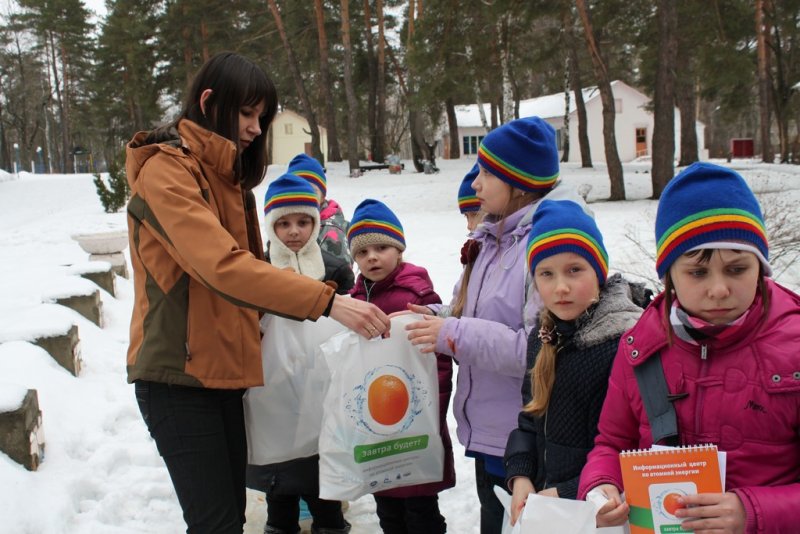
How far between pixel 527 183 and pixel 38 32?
151 feet

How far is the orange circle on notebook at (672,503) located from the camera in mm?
1398

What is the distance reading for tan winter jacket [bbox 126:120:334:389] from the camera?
195 centimetres

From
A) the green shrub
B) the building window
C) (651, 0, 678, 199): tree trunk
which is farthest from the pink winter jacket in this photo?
the building window

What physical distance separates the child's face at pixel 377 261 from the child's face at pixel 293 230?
0.46 m

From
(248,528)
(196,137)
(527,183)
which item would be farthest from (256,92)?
(248,528)

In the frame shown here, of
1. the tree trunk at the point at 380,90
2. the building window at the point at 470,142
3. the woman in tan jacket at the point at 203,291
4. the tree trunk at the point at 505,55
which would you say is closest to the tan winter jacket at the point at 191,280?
the woman in tan jacket at the point at 203,291

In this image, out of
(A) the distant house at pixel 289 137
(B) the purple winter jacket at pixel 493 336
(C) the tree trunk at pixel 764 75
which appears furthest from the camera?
(A) the distant house at pixel 289 137

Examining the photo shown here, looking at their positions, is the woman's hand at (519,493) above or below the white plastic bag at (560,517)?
below

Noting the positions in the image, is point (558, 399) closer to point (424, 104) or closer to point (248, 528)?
point (248, 528)

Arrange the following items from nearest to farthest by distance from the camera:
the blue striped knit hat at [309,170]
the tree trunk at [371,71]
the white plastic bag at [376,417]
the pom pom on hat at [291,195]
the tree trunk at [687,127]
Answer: the white plastic bag at [376,417]
the pom pom on hat at [291,195]
the blue striped knit hat at [309,170]
the tree trunk at [687,127]
the tree trunk at [371,71]

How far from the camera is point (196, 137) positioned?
215 centimetres

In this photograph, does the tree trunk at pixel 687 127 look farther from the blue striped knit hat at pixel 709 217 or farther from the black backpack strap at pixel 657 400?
the black backpack strap at pixel 657 400

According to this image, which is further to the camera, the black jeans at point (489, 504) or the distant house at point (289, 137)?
the distant house at point (289, 137)

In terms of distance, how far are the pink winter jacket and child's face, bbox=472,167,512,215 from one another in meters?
0.87
